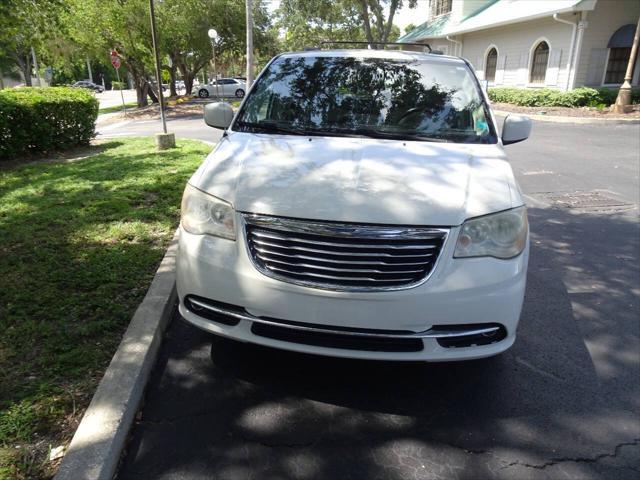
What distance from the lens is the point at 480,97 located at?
369 centimetres

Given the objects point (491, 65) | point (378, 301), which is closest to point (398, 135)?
point (378, 301)

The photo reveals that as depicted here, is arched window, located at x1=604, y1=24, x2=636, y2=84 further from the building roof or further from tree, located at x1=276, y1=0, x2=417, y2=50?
tree, located at x1=276, y1=0, x2=417, y2=50

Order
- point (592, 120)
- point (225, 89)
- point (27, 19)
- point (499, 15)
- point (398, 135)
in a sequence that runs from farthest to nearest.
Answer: point (225, 89) → point (499, 15) → point (592, 120) → point (27, 19) → point (398, 135)

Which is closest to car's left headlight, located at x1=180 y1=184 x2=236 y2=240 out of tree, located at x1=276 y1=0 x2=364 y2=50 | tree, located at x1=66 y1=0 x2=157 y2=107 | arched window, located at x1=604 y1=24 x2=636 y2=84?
arched window, located at x1=604 y1=24 x2=636 y2=84

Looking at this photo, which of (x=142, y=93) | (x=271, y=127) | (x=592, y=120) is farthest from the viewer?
(x=142, y=93)

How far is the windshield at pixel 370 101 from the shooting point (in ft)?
11.3

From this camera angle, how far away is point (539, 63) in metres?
22.2

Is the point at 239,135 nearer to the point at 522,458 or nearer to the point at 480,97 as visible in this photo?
the point at 480,97

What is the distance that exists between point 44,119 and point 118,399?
30.5ft

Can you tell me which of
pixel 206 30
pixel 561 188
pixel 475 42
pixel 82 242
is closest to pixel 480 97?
pixel 82 242

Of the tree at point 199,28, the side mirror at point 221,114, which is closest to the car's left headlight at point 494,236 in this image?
the side mirror at point 221,114

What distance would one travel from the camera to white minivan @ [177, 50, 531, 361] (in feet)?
7.79

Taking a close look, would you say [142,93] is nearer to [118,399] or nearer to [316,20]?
[316,20]

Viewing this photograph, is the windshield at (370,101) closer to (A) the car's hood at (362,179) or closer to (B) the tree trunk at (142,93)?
(A) the car's hood at (362,179)
